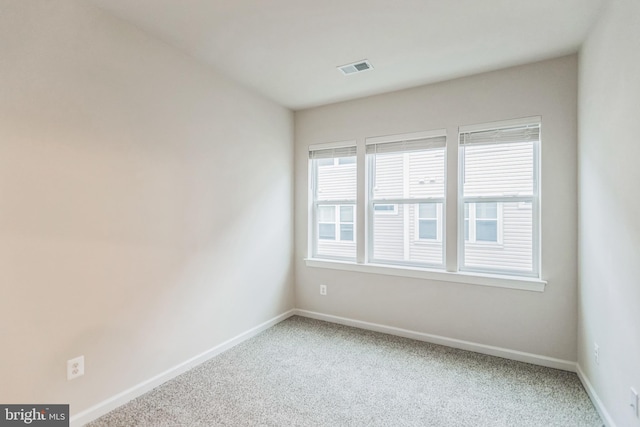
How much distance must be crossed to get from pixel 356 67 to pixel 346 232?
1856mm

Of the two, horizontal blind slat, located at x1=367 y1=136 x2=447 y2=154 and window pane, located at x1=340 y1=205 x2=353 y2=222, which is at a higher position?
horizontal blind slat, located at x1=367 y1=136 x2=447 y2=154

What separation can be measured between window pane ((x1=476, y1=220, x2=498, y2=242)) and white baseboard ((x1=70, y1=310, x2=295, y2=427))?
8.16 feet

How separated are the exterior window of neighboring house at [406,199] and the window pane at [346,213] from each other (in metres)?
0.25

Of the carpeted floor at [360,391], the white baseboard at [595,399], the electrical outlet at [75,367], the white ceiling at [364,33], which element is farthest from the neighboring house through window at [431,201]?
the electrical outlet at [75,367]

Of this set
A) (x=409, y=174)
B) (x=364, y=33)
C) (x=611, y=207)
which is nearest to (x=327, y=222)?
(x=409, y=174)

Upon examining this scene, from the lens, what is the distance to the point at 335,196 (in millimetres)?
3879

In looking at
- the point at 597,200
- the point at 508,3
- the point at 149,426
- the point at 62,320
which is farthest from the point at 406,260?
the point at 62,320

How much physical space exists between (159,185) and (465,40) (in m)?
2.62

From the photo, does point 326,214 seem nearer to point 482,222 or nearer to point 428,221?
point 428,221

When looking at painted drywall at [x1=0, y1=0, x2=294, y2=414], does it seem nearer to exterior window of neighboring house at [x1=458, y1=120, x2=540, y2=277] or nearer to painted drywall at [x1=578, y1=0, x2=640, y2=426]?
exterior window of neighboring house at [x1=458, y1=120, x2=540, y2=277]

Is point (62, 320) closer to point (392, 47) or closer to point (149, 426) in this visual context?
point (149, 426)

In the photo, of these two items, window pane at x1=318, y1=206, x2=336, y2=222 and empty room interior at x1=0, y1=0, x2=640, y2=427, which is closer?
empty room interior at x1=0, y1=0, x2=640, y2=427

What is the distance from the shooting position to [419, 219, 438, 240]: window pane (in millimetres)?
3271

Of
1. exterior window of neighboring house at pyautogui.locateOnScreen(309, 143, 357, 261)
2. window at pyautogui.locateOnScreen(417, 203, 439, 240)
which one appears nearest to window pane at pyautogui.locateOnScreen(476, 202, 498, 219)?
window at pyautogui.locateOnScreen(417, 203, 439, 240)
